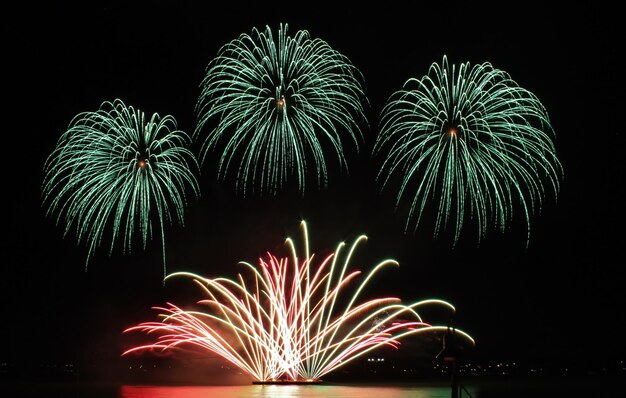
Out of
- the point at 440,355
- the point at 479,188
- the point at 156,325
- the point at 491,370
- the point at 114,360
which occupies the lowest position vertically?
the point at 491,370

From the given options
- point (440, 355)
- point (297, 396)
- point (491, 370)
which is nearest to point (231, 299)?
point (297, 396)

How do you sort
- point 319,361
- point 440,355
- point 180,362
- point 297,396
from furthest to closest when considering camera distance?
point 180,362
point 319,361
point 297,396
point 440,355

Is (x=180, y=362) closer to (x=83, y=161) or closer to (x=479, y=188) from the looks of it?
(x=83, y=161)

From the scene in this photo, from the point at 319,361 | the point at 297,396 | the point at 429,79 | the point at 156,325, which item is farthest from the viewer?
the point at 319,361

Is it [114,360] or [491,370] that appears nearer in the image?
[114,360]

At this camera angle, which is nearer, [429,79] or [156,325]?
[429,79]

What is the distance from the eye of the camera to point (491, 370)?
99.9 m

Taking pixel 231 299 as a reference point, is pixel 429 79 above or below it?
above

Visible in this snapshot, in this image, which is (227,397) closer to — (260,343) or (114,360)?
(260,343)

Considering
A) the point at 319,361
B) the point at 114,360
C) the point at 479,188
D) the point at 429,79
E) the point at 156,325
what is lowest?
the point at 114,360

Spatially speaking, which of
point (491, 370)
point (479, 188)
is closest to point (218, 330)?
point (479, 188)

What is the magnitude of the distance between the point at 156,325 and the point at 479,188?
18138mm

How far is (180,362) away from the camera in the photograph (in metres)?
65.4

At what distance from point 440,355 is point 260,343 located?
21.3m
